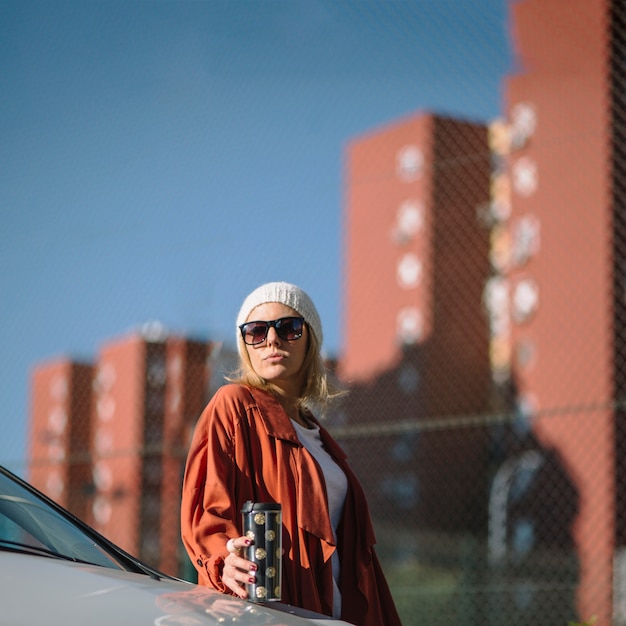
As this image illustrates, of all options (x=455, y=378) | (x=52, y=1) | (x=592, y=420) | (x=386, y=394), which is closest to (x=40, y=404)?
(x=386, y=394)

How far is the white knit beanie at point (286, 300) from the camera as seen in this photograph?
2891 millimetres

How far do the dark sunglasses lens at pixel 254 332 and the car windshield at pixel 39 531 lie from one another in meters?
0.61

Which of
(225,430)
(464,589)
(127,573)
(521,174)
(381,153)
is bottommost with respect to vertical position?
(464,589)

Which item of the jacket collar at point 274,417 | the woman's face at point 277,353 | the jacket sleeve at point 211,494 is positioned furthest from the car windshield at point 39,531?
the woman's face at point 277,353

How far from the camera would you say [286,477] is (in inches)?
105

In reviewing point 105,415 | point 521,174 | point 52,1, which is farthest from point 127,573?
point 105,415

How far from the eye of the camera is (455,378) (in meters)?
34.5

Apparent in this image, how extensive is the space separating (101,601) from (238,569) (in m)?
0.45

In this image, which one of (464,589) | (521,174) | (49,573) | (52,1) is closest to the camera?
(49,573)

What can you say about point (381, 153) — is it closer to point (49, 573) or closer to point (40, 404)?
point (40, 404)

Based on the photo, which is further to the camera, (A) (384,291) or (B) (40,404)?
(B) (40,404)

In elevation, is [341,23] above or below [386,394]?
above

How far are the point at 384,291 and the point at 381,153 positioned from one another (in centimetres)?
530

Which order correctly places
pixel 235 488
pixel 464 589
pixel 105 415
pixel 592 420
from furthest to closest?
pixel 105 415
pixel 592 420
pixel 464 589
pixel 235 488
